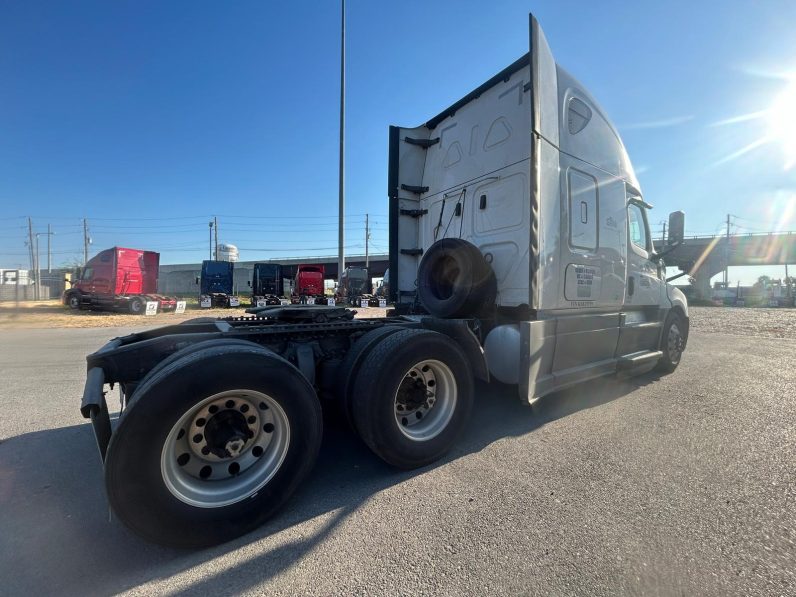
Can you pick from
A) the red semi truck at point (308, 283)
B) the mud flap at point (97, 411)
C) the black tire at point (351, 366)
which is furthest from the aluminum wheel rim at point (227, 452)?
the red semi truck at point (308, 283)

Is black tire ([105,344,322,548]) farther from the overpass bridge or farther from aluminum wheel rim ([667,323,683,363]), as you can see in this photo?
the overpass bridge

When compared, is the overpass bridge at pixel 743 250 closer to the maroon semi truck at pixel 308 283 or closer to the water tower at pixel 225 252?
the maroon semi truck at pixel 308 283

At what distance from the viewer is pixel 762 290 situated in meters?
42.1

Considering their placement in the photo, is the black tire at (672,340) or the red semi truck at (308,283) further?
the red semi truck at (308,283)

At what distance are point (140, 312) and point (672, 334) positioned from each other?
76.9 feet

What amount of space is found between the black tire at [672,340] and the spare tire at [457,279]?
12.4 ft

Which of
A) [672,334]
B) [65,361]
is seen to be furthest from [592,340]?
Result: [65,361]

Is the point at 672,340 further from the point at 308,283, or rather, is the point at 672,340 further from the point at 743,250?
the point at 743,250

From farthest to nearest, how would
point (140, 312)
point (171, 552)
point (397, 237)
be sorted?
point (140, 312), point (397, 237), point (171, 552)

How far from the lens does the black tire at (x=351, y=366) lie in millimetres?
2975

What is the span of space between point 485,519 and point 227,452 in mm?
1686

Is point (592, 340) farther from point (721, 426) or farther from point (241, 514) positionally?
point (241, 514)

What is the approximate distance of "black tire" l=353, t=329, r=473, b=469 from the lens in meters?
2.80

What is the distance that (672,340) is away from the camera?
6250mm
